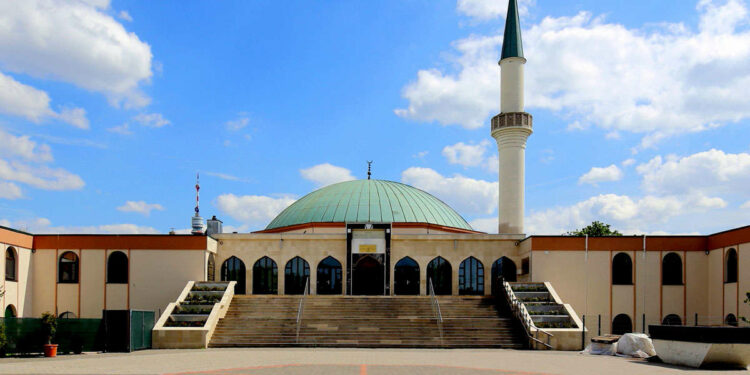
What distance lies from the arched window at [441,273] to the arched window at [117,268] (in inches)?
606

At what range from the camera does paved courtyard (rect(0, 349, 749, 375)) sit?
17.4 meters

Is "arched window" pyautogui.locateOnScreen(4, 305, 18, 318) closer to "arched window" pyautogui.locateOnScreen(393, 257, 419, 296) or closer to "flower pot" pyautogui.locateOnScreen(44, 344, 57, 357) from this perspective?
"flower pot" pyautogui.locateOnScreen(44, 344, 57, 357)

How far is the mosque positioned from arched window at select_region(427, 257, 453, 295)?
0.17ft

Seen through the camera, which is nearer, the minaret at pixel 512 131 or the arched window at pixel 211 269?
the arched window at pixel 211 269

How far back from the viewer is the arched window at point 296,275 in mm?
35406

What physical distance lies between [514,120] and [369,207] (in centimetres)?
1030

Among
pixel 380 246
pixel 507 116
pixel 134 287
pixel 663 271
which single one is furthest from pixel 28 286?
pixel 663 271

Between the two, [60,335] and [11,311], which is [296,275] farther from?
[60,335]

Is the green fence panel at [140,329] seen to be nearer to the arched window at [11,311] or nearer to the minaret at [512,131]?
the arched window at [11,311]

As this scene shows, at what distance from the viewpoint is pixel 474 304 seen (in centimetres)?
3077

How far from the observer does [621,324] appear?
33094mm

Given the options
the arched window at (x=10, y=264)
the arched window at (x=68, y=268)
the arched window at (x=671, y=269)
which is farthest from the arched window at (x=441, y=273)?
the arched window at (x=10, y=264)

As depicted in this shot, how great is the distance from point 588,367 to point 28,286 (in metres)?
26.7

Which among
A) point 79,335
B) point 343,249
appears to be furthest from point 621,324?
point 79,335
